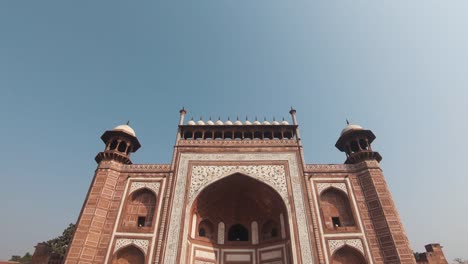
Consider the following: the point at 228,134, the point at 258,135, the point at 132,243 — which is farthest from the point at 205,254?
the point at 258,135

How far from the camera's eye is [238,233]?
1883cm

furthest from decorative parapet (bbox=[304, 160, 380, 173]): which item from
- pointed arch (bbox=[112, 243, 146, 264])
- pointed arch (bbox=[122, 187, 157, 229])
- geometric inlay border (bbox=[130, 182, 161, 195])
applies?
pointed arch (bbox=[112, 243, 146, 264])

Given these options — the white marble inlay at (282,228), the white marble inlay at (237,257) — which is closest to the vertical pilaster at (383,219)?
the white marble inlay at (282,228)

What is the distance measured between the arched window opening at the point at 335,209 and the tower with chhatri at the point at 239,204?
0.06 metres

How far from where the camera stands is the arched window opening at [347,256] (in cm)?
1395

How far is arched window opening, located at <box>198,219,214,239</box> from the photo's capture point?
17678 mm

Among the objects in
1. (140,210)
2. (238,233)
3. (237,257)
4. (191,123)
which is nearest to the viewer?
(140,210)

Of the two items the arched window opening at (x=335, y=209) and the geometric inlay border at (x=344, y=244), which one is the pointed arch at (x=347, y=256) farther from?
the arched window opening at (x=335, y=209)

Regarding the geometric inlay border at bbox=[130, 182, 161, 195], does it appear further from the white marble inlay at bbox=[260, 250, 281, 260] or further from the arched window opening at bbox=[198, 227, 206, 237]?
the white marble inlay at bbox=[260, 250, 281, 260]

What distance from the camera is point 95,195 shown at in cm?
1512

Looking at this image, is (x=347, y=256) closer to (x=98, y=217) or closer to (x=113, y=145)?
(x=98, y=217)

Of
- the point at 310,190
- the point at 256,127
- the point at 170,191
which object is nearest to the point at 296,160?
the point at 310,190

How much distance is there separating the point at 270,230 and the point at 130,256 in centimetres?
878

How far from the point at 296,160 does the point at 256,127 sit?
12.2 ft
